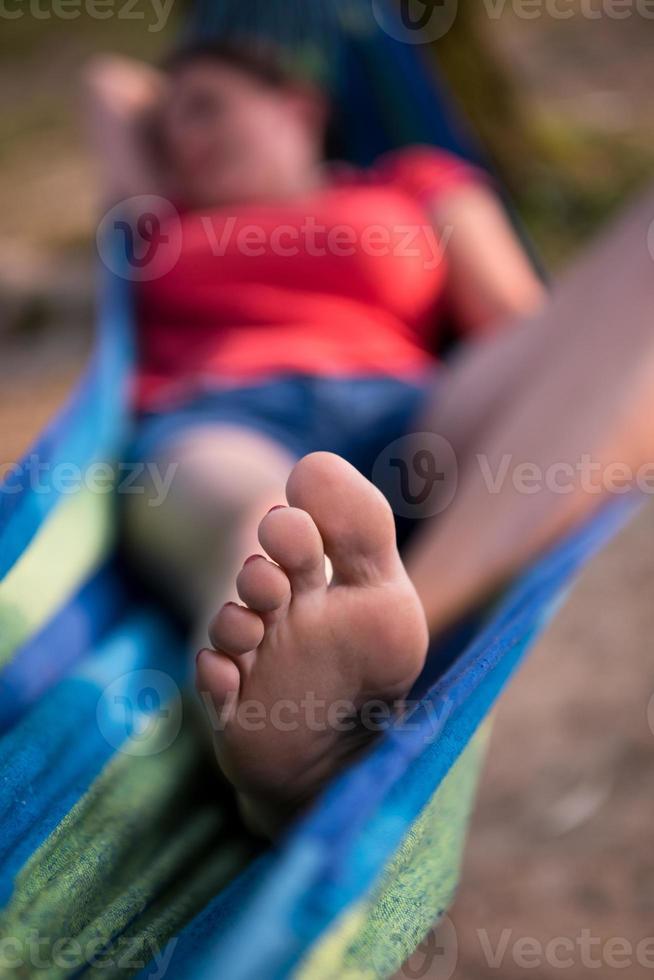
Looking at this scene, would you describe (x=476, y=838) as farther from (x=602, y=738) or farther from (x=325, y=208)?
(x=325, y=208)

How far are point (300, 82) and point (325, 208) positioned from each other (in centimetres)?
26

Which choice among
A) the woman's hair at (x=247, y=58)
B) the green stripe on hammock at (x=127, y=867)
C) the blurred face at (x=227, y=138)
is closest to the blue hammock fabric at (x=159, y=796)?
the green stripe on hammock at (x=127, y=867)

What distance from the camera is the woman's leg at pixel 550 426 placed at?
2.78 feet

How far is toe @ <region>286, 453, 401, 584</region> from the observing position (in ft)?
1.90

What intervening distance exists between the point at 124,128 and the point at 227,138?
8.2 inches

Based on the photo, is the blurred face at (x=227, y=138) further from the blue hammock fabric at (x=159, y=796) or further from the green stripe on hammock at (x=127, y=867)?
the green stripe on hammock at (x=127, y=867)

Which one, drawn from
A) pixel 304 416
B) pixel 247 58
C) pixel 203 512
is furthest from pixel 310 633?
pixel 247 58

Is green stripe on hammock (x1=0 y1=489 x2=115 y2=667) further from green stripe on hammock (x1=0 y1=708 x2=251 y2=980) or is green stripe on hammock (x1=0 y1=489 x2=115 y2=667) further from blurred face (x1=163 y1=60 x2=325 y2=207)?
blurred face (x1=163 y1=60 x2=325 y2=207)

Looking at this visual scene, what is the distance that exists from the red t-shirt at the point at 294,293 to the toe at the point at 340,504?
0.55 m

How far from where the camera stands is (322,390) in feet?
3.51

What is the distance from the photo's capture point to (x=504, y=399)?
1.03 metres

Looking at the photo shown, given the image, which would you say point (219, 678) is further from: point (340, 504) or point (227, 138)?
point (227, 138)

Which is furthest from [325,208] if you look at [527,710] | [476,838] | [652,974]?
[652,974]

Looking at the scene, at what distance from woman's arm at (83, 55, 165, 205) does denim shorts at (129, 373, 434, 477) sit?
476 millimetres
